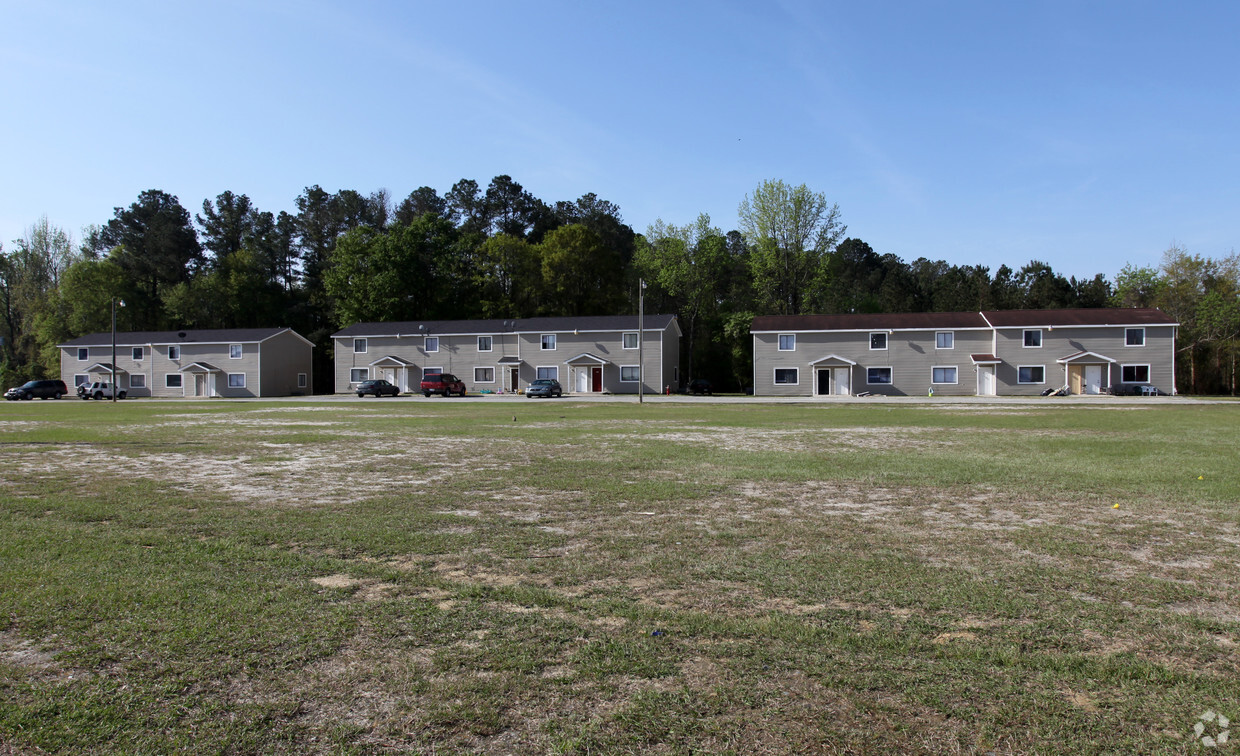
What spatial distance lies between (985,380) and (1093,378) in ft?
24.7

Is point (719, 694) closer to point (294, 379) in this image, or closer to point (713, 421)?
point (713, 421)

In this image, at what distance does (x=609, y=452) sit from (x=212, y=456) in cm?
842

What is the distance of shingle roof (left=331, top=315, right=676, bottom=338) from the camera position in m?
64.2

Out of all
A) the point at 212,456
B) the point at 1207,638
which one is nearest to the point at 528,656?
the point at 1207,638

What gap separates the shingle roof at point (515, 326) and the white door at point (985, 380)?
83.9ft

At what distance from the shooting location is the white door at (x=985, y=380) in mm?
56344

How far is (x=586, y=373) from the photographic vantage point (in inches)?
2562

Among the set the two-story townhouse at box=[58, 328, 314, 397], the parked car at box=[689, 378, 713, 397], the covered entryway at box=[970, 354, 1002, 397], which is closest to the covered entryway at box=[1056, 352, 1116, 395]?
the covered entryway at box=[970, 354, 1002, 397]

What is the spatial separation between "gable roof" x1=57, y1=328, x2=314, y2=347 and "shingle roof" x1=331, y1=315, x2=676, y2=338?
7.57 meters

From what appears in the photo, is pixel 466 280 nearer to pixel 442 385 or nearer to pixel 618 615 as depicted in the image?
pixel 442 385

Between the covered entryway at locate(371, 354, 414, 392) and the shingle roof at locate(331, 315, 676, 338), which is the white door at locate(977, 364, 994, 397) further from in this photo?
the covered entryway at locate(371, 354, 414, 392)

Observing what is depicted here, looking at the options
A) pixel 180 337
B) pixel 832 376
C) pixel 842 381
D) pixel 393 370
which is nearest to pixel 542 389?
pixel 393 370

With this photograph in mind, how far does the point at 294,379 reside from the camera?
7438 cm

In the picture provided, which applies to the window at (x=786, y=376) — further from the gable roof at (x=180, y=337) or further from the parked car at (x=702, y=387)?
the gable roof at (x=180, y=337)
